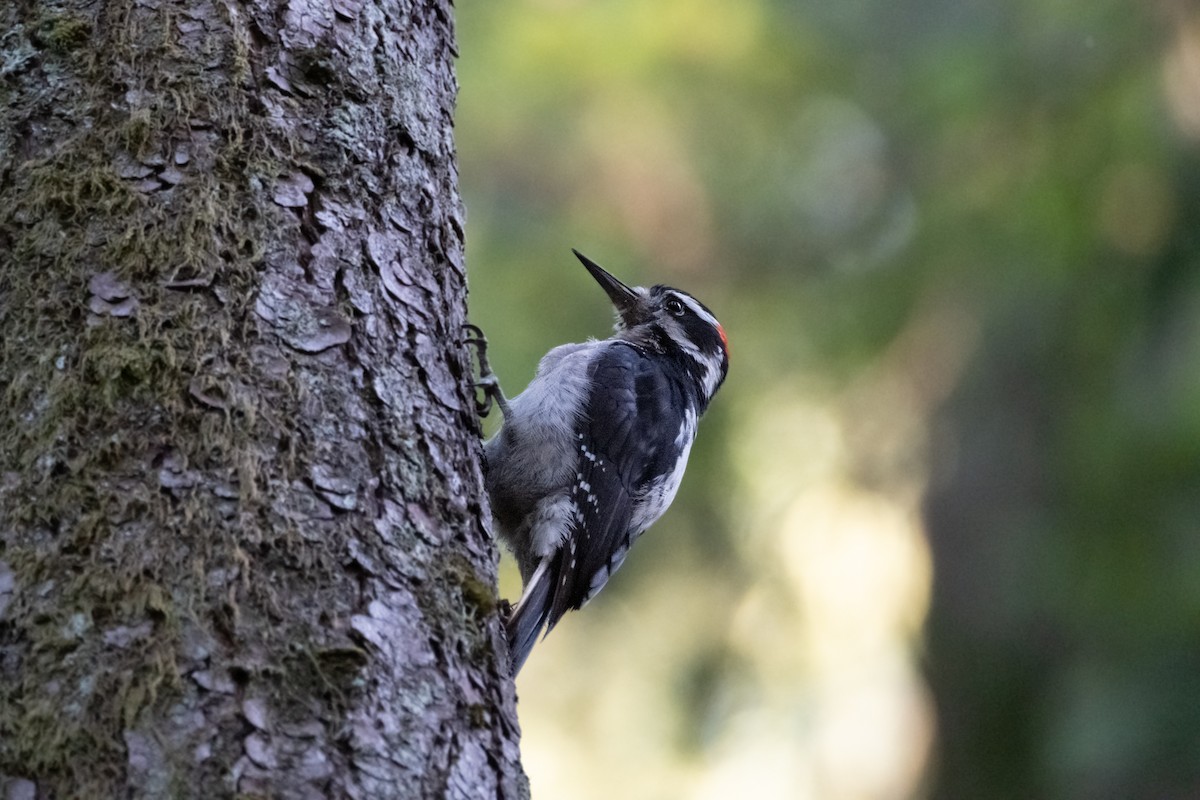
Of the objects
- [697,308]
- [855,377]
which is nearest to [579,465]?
[697,308]

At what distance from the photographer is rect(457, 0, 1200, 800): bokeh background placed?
639 centimetres

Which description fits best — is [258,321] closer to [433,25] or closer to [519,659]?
[433,25]

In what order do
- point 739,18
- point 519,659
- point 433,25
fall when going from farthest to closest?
point 739,18
point 519,659
point 433,25

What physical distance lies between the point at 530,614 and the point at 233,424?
1.65 m

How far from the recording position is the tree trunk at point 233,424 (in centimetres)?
182

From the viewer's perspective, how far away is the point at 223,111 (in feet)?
7.64

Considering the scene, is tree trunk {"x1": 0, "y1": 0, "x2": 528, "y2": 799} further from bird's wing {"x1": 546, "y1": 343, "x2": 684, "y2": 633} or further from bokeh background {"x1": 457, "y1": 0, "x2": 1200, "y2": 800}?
bokeh background {"x1": 457, "y1": 0, "x2": 1200, "y2": 800}

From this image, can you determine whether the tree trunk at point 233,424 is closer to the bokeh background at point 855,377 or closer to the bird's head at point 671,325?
the bird's head at point 671,325

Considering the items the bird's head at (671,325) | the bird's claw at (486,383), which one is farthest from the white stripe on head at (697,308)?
the bird's claw at (486,383)

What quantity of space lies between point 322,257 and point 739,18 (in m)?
5.58

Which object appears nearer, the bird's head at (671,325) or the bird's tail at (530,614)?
the bird's tail at (530,614)

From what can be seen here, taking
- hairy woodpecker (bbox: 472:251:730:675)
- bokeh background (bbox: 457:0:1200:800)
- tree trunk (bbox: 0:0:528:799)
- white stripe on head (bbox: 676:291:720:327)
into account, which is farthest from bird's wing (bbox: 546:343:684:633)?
bokeh background (bbox: 457:0:1200:800)

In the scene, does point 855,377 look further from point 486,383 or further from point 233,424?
point 233,424

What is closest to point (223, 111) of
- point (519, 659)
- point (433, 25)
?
point (433, 25)
